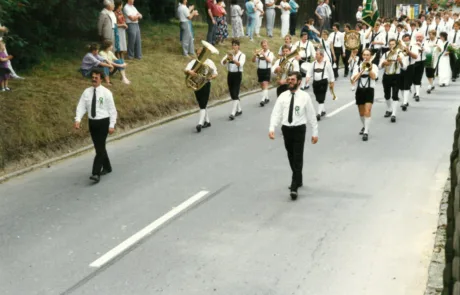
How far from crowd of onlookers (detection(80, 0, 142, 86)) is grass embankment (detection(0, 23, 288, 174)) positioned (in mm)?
433

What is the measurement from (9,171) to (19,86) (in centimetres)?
331

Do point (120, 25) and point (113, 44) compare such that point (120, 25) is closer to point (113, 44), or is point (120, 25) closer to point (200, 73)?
point (113, 44)

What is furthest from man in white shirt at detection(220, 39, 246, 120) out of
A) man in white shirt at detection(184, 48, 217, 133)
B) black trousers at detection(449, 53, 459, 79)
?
black trousers at detection(449, 53, 459, 79)

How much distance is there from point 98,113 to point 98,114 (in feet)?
0.06

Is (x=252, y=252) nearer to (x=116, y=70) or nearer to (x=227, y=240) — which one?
(x=227, y=240)

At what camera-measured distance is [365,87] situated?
15.7 metres

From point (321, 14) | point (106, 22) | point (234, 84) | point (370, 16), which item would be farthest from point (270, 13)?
point (106, 22)

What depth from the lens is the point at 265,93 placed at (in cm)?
2056

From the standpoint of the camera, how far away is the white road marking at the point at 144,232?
8445mm

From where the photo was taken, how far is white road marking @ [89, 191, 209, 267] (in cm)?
845

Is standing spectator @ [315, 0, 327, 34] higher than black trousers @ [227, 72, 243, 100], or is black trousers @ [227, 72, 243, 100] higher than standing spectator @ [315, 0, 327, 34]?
standing spectator @ [315, 0, 327, 34]

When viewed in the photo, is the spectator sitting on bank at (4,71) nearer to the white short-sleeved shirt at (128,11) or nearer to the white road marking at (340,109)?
the white short-sleeved shirt at (128,11)

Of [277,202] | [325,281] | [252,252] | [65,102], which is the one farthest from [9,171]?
[325,281]

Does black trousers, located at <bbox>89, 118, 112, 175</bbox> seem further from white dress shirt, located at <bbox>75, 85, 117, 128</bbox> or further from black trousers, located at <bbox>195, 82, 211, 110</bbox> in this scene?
black trousers, located at <bbox>195, 82, 211, 110</bbox>
